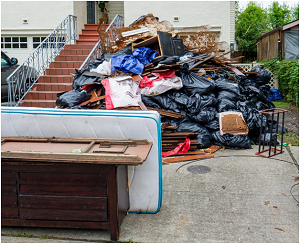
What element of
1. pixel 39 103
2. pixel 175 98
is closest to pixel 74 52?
pixel 39 103

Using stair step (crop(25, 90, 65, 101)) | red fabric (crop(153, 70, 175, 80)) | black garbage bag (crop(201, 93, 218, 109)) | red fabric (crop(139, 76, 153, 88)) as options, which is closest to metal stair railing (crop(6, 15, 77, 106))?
stair step (crop(25, 90, 65, 101))

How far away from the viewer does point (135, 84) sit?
6.20m

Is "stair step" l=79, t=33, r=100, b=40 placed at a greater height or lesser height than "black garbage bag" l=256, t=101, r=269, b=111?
greater

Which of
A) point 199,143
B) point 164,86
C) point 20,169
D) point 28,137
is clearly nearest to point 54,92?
point 164,86

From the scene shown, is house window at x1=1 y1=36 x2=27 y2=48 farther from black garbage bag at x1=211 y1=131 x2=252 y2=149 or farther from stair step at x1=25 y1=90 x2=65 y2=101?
black garbage bag at x1=211 y1=131 x2=252 y2=149

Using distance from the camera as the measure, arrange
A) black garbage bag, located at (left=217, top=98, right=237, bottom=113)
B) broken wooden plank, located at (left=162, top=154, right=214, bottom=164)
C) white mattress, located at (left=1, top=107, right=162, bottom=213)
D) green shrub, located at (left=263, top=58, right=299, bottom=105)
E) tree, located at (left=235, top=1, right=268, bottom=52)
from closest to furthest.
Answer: white mattress, located at (left=1, top=107, right=162, bottom=213), broken wooden plank, located at (left=162, top=154, right=214, bottom=164), black garbage bag, located at (left=217, top=98, right=237, bottom=113), green shrub, located at (left=263, top=58, right=299, bottom=105), tree, located at (left=235, top=1, right=268, bottom=52)

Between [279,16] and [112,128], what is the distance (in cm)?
4521

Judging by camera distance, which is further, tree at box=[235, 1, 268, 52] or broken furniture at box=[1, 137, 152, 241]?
tree at box=[235, 1, 268, 52]

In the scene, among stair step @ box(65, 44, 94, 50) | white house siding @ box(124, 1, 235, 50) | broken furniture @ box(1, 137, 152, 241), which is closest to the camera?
broken furniture @ box(1, 137, 152, 241)

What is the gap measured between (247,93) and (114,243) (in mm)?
5641

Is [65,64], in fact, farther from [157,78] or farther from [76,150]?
[76,150]

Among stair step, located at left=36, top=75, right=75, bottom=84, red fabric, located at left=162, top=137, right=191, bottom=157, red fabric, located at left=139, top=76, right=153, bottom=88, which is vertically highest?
stair step, located at left=36, top=75, right=75, bottom=84

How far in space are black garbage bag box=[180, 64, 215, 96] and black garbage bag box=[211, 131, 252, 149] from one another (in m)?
0.97

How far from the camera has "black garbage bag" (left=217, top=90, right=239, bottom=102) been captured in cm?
655
